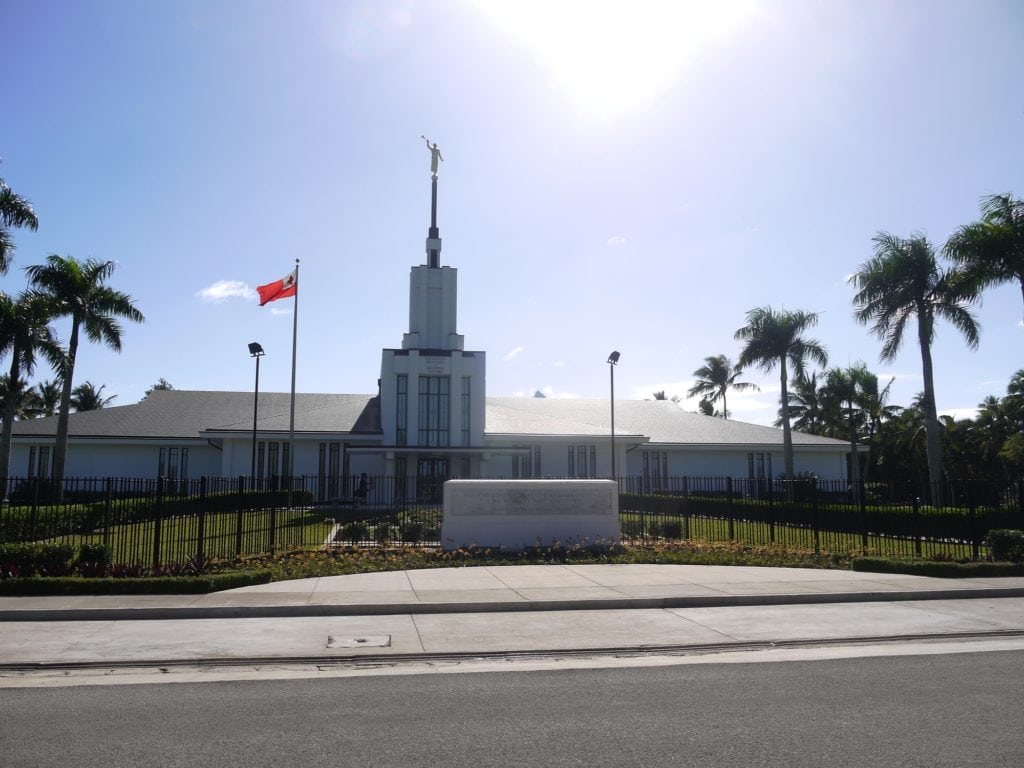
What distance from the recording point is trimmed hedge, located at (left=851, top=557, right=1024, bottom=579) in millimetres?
14930

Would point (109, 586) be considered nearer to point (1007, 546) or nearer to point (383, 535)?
point (383, 535)

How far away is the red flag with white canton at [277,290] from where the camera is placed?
109 ft

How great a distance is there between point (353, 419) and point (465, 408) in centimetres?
600

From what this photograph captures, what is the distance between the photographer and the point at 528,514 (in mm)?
18922

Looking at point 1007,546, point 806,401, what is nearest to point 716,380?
point 806,401

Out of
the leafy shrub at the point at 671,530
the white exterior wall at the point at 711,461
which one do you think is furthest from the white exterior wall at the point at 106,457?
the leafy shrub at the point at 671,530

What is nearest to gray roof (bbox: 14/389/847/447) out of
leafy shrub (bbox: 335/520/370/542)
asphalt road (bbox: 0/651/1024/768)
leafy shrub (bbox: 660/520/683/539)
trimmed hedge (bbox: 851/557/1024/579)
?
leafy shrub (bbox: 335/520/370/542)

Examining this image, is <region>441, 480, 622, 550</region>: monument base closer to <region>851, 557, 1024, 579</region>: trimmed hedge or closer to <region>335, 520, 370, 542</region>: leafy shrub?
<region>335, 520, 370, 542</region>: leafy shrub

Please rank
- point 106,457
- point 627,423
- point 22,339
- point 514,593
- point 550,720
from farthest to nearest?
point 627,423 < point 106,457 < point 22,339 < point 514,593 < point 550,720

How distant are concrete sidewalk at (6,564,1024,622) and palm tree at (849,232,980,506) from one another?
60.4 feet

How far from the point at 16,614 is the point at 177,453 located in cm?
3072

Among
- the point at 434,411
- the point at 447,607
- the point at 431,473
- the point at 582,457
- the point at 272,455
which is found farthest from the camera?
the point at 582,457

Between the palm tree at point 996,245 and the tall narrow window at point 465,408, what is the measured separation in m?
22.8

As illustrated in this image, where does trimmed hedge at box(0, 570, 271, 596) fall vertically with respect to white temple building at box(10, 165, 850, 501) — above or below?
below
